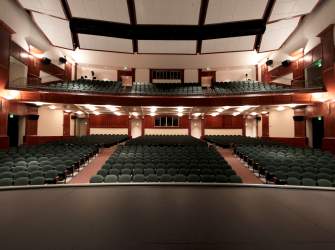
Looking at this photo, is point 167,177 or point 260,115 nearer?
point 167,177

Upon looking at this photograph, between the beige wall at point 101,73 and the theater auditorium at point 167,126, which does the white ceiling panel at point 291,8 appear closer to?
the theater auditorium at point 167,126

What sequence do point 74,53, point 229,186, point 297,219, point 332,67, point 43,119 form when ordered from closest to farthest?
point 297,219 → point 229,186 → point 332,67 → point 43,119 → point 74,53

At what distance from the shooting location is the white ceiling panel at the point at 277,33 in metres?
11.8

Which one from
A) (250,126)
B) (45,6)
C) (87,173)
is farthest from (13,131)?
(250,126)

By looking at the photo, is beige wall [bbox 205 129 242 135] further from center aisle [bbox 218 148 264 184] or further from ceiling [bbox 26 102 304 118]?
center aisle [bbox 218 148 264 184]

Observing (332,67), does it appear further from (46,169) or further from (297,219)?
(46,169)

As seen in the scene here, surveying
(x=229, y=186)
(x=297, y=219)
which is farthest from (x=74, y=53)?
(x=297, y=219)

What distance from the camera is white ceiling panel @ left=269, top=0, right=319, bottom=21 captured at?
10086 mm

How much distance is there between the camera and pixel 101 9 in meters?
11.6

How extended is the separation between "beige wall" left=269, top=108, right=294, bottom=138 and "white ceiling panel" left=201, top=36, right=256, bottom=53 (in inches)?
189

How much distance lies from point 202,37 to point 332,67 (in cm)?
726

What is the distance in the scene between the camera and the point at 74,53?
16.0m

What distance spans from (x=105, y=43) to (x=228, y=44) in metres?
8.07

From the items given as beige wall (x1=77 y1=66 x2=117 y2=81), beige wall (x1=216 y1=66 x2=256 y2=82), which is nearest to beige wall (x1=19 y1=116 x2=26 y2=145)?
beige wall (x1=77 y1=66 x2=117 y2=81)
